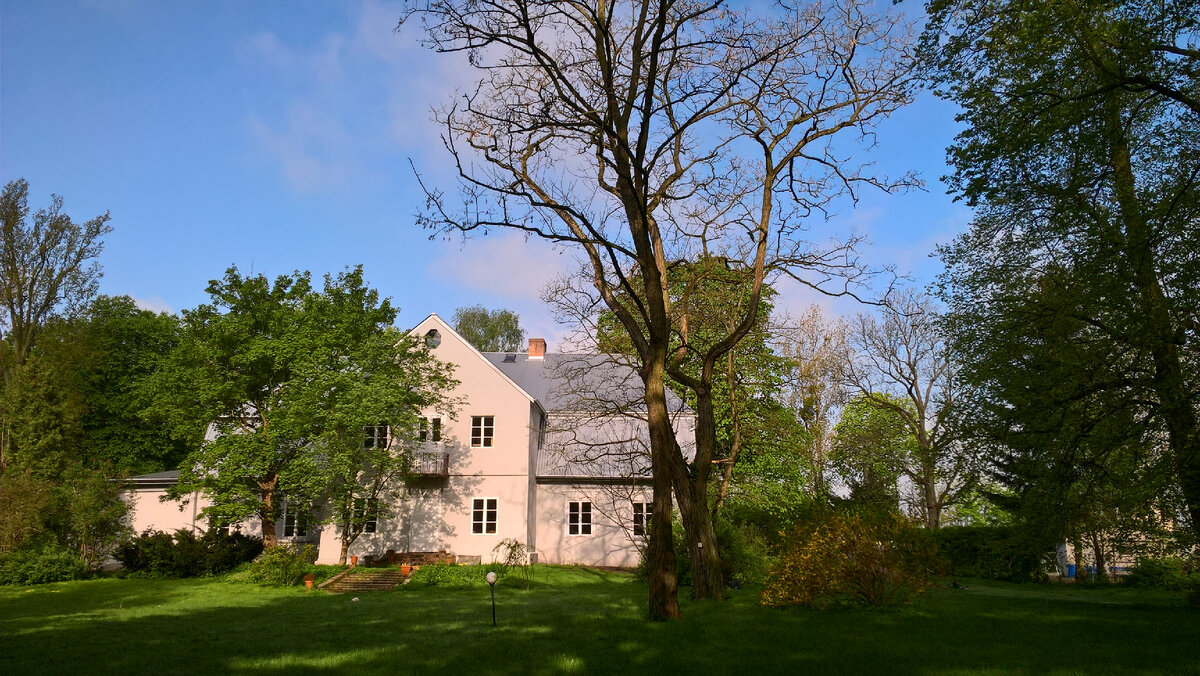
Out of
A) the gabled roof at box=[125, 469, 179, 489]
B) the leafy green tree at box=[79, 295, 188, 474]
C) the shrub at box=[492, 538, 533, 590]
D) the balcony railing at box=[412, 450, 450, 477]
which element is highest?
the leafy green tree at box=[79, 295, 188, 474]

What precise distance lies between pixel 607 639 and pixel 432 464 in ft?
67.4

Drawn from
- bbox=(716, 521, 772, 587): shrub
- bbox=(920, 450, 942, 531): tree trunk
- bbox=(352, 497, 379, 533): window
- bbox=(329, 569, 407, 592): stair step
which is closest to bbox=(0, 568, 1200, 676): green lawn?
bbox=(716, 521, 772, 587): shrub

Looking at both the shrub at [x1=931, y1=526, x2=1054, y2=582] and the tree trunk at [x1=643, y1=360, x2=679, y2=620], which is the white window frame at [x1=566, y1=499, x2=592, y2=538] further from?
the tree trunk at [x1=643, y1=360, x2=679, y2=620]

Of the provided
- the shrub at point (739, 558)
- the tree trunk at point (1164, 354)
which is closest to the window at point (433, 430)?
the shrub at point (739, 558)

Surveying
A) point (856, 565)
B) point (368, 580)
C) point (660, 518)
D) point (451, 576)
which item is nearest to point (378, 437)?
point (368, 580)

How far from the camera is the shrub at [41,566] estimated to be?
2302 cm

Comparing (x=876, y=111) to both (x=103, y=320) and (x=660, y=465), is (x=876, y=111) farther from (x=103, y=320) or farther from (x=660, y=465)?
(x=103, y=320)

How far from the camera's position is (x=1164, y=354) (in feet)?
38.3

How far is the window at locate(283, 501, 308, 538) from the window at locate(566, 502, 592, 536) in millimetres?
9993

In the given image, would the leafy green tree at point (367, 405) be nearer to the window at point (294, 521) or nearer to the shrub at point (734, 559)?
the window at point (294, 521)

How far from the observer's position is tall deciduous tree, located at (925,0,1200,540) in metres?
10.1

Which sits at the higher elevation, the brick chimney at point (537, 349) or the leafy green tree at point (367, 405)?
the brick chimney at point (537, 349)

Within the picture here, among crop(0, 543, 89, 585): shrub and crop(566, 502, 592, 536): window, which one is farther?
crop(566, 502, 592, 536): window

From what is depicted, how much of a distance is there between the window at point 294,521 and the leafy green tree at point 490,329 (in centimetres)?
2256
